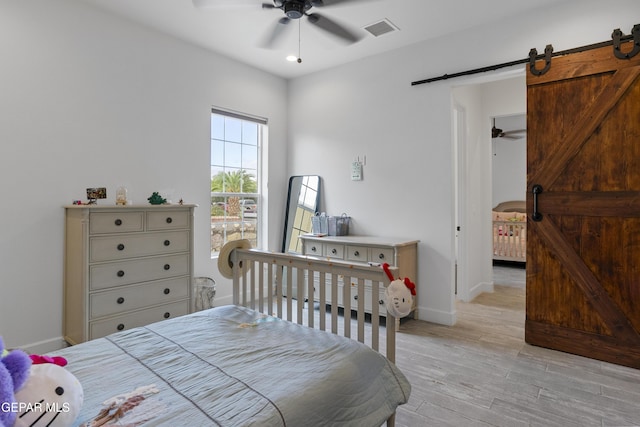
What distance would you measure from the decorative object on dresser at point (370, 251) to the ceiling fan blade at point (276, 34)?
197cm

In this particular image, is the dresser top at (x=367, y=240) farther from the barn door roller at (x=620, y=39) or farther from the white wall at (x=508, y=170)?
the white wall at (x=508, y=170)

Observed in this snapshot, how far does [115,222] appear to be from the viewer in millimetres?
2740

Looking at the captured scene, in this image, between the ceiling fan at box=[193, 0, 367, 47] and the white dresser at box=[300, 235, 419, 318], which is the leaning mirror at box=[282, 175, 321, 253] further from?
the ceiling fan at box=[193, 0, 367, 47]

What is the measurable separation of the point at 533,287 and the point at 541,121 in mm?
1380

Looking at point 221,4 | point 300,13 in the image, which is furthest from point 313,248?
point 221,4

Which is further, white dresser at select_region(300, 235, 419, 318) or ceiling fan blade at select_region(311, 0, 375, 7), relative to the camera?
white dresser at select_region(300, 235, 419, 318)

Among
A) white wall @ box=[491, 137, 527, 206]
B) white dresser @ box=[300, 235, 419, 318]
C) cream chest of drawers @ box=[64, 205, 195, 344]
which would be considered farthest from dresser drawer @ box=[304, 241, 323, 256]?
white wall @ box=[491, 137, 527, 206]

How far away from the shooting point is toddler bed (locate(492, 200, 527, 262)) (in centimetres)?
644

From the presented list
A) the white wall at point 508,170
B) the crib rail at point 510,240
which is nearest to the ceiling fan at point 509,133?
the white wall at point 508,170

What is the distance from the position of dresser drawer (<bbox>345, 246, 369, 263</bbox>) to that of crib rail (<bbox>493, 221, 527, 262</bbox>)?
423 centimetres

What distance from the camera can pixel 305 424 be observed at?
1.19m

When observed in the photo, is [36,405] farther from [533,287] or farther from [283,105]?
[283,105]

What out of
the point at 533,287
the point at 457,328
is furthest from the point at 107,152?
the point at 533,287

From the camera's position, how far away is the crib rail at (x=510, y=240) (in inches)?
253
